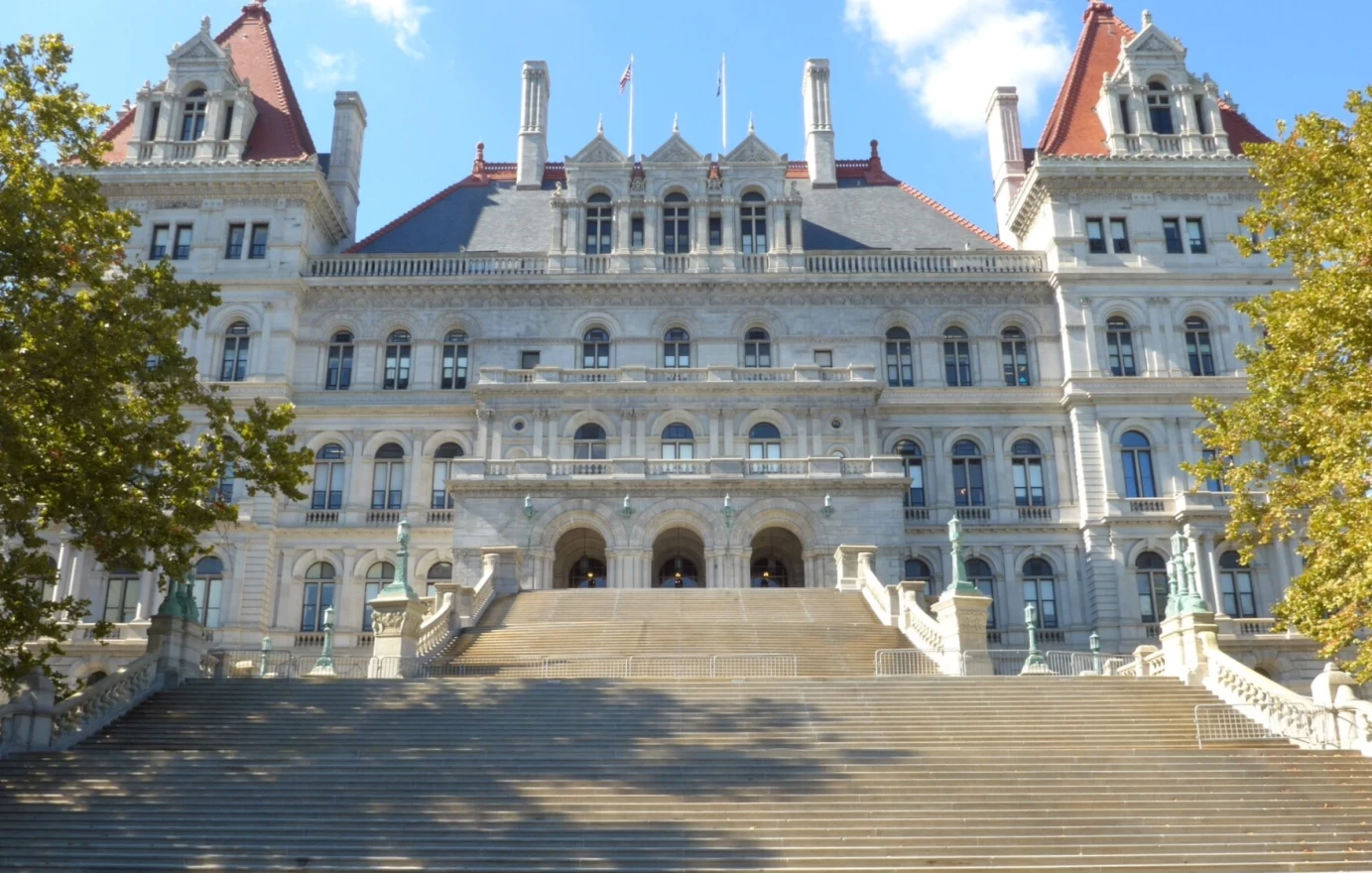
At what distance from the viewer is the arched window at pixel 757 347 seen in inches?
1735

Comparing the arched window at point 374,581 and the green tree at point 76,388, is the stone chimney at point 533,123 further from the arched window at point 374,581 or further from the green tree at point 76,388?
the green tree at point 76,388

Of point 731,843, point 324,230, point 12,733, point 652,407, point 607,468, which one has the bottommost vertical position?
point 731,843

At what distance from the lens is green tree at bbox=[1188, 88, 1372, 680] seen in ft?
66.0

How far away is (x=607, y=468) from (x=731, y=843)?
2449cm

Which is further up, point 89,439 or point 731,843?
point 89,439

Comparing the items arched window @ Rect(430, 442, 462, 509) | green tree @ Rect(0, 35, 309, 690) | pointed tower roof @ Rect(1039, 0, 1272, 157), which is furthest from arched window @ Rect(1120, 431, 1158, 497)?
green tree @ Rect(0, 35, 309, 690)

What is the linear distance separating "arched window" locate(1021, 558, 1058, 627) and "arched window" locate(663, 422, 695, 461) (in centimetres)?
1236

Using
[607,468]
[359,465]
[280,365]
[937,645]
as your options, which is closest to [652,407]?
[607,468]

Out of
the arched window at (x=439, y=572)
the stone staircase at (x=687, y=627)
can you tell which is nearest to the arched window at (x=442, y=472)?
the arched window at (x=439, y=572)

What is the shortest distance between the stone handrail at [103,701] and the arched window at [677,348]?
77.5 feet

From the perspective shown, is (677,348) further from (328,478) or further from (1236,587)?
(1236,587)

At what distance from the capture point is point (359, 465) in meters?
42.6

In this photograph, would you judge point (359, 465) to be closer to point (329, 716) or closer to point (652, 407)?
point (652, 407)

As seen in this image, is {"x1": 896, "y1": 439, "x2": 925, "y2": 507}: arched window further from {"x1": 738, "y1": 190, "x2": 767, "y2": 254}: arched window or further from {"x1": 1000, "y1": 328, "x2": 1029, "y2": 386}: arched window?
{"x1": 738, "y1": 190, "x2": 767, "y2": 254}: arched window
